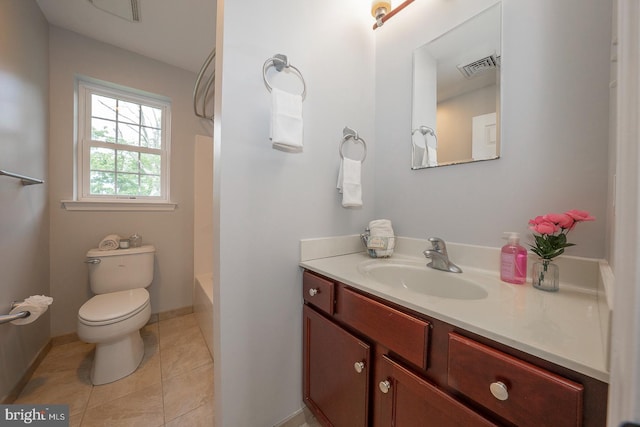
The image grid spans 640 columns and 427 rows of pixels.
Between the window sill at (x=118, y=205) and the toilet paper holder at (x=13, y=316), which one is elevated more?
the window sill at (x=118, y=205)

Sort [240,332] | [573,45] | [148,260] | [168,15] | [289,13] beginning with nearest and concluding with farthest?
[573,45] < [240,332] < [289,13] < [168,15] < [148,260]

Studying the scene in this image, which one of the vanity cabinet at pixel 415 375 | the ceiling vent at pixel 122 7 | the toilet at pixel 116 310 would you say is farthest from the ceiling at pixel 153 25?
the vanity cabinet at pixel 415 375

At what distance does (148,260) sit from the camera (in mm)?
1811

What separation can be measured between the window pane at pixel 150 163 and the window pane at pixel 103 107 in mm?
383

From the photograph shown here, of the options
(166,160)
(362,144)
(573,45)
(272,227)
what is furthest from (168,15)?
(573,45)

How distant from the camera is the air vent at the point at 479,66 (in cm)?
94

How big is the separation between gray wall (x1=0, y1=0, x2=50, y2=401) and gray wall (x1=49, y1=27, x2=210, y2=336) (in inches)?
3.3

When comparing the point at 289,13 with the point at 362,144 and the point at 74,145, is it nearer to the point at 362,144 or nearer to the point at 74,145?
the point at 362,144

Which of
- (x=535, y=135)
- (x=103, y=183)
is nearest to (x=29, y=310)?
(x=103, y=183)

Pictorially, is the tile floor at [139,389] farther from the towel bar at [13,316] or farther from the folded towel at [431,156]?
the folded towel at [431,156]

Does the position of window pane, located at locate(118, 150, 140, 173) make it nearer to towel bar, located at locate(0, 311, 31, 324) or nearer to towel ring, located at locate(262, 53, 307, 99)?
towel bar, located at locate(0, 311, 31, 324)

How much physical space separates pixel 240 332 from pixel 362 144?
1.17m

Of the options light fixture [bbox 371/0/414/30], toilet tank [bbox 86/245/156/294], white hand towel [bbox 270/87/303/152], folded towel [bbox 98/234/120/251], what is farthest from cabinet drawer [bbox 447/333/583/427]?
folded towel [bbox 98/234/120/251]

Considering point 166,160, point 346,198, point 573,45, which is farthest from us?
point 166,160
